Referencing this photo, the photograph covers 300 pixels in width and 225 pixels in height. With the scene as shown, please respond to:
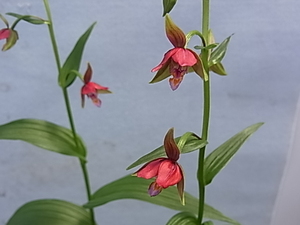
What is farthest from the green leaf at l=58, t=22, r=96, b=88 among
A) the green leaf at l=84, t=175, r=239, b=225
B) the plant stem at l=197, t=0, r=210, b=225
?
the plant stem at l=197, t=0, r=210, b=225

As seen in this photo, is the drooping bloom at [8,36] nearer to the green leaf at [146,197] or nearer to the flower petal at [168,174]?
the green leaf at [146,197]

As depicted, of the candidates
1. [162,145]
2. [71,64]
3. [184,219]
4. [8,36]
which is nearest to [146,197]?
[184,219]

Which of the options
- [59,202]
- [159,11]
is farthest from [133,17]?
[59,202]

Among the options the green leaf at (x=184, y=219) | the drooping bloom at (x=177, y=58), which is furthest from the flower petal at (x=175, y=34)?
the green leaf at (x=184, y=219)

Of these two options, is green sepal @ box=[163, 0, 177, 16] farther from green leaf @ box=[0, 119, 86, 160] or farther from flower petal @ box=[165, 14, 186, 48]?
green leaf @ box=[0, 119, 86, 160]

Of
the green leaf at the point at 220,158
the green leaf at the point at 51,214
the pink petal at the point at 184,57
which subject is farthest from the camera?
the green leaf at the point at 51,214

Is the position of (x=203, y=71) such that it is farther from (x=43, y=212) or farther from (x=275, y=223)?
(x=275, y=223)

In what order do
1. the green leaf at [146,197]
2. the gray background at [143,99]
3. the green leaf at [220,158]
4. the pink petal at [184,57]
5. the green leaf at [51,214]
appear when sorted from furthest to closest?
the gray background at [143,99] → the green leaf at [51,214] → the green leaf at [146,197] → the green leaf at [220,158] → the pink petal at [184,57]
